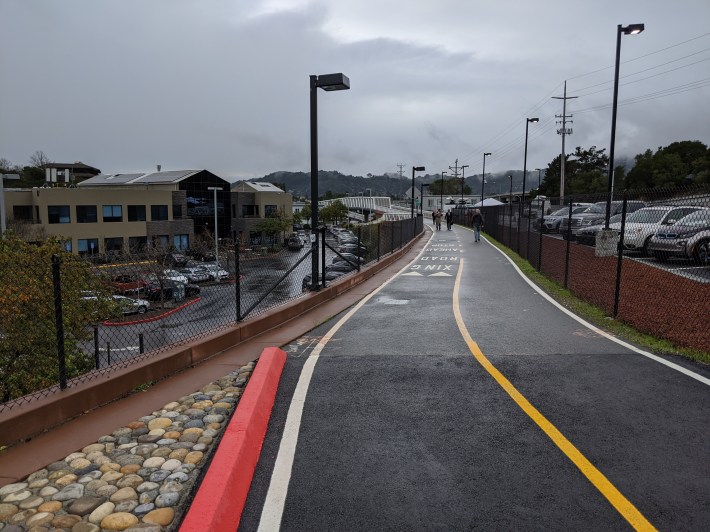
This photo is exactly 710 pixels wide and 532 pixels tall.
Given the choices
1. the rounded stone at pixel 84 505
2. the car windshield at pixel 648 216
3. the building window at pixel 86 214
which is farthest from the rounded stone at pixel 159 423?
the building window at pixel 86 214

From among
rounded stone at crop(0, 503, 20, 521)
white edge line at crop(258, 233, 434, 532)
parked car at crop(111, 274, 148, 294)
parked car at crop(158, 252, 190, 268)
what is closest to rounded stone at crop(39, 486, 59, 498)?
rounded stone at crop(0, 503, 20, 521)

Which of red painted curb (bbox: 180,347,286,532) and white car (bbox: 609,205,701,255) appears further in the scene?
white car (bbox: 609,205,701,255)

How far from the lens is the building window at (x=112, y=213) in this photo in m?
53.5

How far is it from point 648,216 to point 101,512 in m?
12.3

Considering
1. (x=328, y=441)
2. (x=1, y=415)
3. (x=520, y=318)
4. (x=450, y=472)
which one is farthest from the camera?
(x=520, y=318)

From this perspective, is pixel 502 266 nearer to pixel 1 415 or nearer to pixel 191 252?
pixel 191 252

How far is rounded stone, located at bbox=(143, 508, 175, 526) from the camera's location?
319 centimetres

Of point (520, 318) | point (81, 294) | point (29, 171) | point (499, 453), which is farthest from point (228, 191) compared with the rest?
point (499, 453)

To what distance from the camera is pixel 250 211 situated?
79.6 m

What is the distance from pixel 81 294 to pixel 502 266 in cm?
1406

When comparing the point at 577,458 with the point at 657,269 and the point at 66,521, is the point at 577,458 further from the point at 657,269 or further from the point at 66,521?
the point at 657,269

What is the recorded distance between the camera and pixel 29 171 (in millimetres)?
93562

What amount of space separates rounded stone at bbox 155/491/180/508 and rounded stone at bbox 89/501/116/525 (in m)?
0.27

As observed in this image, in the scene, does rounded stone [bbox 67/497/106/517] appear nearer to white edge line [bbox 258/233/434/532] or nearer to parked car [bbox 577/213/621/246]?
white edge line [bbox 258/233/434/532]
